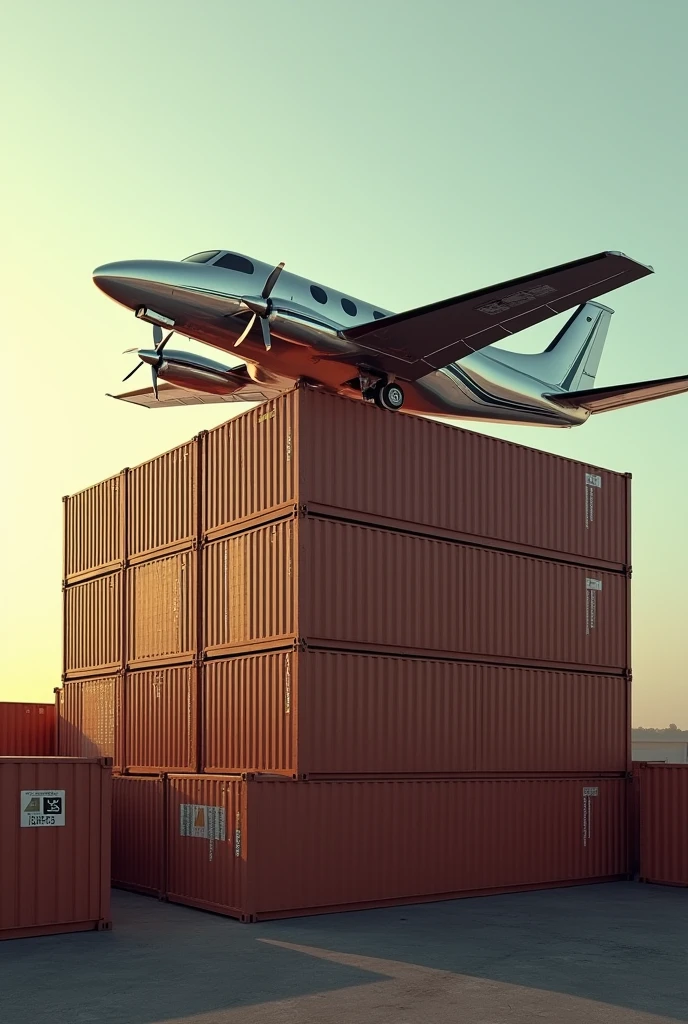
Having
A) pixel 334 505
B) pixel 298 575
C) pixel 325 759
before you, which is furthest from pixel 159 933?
pixel 334 505

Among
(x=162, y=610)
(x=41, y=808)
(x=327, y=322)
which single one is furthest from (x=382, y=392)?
(x=41, y=808)

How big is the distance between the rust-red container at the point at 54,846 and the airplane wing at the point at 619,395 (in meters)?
18.9

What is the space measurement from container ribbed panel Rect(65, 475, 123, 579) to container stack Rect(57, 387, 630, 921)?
4.1 inches

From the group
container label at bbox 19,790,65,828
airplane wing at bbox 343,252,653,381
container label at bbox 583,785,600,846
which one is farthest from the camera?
container label at bbox 583,785,600,846

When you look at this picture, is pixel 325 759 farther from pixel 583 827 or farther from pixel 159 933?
pixel 583 827

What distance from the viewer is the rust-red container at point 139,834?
2170 cm

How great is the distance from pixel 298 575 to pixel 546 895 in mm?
8851

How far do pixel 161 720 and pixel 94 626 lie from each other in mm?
4597

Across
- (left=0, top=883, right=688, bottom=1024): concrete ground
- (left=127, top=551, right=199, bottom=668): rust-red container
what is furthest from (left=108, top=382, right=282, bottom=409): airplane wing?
(left=0, top=883, right=688, bottom=1024): concrete ground

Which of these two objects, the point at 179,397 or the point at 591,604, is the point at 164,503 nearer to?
the point at 179,397

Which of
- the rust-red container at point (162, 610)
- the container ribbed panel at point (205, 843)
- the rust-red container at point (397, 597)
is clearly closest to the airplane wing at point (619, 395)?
the rust-red container at point (397, 597)

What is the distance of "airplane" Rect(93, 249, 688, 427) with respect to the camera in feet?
76.3

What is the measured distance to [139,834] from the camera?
22.5 meters

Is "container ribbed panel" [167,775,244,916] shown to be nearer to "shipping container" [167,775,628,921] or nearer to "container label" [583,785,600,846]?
"shipping container" [167,775,628,921]
